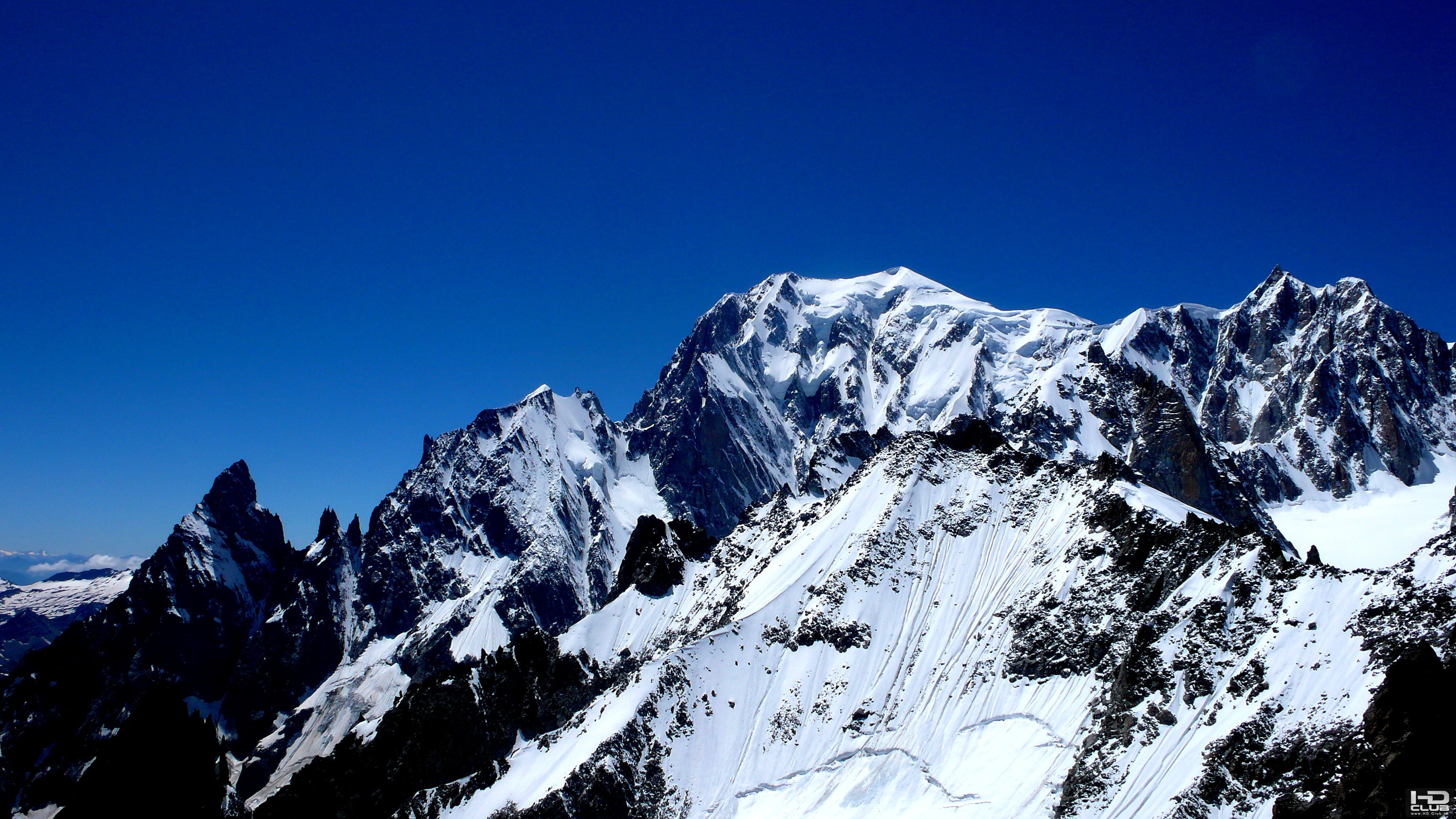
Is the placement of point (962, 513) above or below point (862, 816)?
above

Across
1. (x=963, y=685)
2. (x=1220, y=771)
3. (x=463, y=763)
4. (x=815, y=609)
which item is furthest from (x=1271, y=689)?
(x=463, y=763)

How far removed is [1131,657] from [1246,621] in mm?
13191

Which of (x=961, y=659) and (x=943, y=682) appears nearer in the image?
(x=943, y=682)

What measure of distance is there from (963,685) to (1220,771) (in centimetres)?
4938

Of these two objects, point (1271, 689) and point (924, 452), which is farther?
point (924, 452)

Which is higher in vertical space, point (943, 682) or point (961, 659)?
point (961, 659)

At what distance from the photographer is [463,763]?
143875 mm

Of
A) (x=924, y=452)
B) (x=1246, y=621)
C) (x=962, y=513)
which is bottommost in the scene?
(x=1246, y=621)

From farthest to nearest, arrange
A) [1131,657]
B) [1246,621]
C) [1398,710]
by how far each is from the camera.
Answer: [1131,657]
[1246,621]
[1398,710]

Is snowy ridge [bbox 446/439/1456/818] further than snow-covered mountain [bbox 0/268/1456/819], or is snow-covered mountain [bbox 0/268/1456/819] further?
snowy ridge [bbox 446/439/1456/818]

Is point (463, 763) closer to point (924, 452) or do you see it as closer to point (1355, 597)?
point (924, 452)

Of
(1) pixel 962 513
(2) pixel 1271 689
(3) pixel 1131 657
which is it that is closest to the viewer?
(2) pixel 1271 689

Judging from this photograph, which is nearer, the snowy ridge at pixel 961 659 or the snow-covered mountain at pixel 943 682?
the snow-covered mountain at pixel 943 682

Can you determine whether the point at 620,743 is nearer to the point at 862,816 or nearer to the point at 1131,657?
the point at 862,816
